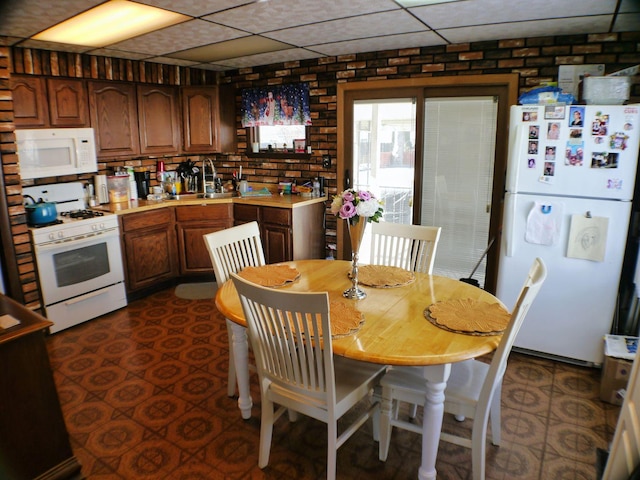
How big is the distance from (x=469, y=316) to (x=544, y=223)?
1.33 m

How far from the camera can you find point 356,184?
4.53m

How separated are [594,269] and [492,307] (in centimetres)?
124

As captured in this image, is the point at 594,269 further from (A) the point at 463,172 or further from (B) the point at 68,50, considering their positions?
(B) the point at 68,50

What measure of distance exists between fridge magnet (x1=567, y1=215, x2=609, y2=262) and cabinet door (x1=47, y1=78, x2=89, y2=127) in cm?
403

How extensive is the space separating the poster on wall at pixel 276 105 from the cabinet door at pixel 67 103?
64.6 inches

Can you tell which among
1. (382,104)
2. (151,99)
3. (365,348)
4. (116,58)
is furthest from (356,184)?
(365,348)

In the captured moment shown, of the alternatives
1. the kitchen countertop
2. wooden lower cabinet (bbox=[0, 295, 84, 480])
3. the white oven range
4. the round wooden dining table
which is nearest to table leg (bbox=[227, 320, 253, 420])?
the round wooden dining table

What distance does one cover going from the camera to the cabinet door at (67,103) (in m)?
3.73

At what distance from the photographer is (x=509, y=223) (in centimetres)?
307

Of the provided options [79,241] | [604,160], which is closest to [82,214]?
[79,241]

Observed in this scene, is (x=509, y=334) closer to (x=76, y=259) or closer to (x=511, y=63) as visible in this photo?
(x=511, y=63)

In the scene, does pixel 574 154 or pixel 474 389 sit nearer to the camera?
pixel 474 389

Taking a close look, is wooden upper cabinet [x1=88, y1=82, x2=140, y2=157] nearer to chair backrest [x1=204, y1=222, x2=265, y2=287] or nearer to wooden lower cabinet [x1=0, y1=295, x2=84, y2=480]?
chair backrest [x1=204, y1=222, x2=265, y2=287]

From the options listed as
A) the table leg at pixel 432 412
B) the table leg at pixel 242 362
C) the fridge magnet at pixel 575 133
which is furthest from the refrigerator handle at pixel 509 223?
the table leg at pixel 242 362
